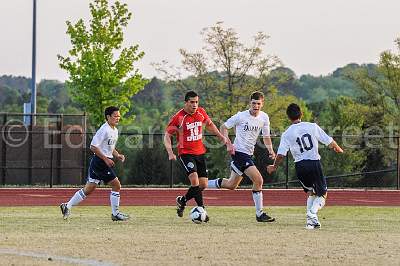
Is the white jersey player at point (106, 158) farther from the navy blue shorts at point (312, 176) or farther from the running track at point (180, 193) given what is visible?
the running track at point (180, 193)

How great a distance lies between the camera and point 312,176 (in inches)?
622

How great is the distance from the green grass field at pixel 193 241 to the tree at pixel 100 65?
68.4 ft

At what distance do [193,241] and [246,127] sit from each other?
4527mm

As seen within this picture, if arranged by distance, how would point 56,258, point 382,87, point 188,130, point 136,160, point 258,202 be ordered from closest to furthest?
1. point 56,258
2. point 188,130
3. point 258,202
4. point 136,160
5. point 382,87

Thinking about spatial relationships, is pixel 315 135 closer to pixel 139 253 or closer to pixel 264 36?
pixel 139 253

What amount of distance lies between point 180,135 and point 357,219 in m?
3.77

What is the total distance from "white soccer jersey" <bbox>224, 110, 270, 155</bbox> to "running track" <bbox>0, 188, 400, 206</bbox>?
8354mm

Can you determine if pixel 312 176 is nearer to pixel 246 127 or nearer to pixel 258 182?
pixel 258 182

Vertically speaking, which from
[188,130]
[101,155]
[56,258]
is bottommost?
[56,258]

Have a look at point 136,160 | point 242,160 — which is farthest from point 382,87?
point 242,160

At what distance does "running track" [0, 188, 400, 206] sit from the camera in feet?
86.1

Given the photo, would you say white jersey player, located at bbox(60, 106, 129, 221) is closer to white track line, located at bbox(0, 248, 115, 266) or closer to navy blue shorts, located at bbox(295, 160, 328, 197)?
navy blue shorts, located at bbox(295, 160, 328, 197)

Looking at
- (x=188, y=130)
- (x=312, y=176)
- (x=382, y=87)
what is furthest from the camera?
(x=382, y=87)

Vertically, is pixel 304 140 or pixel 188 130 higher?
pixel 188 130
